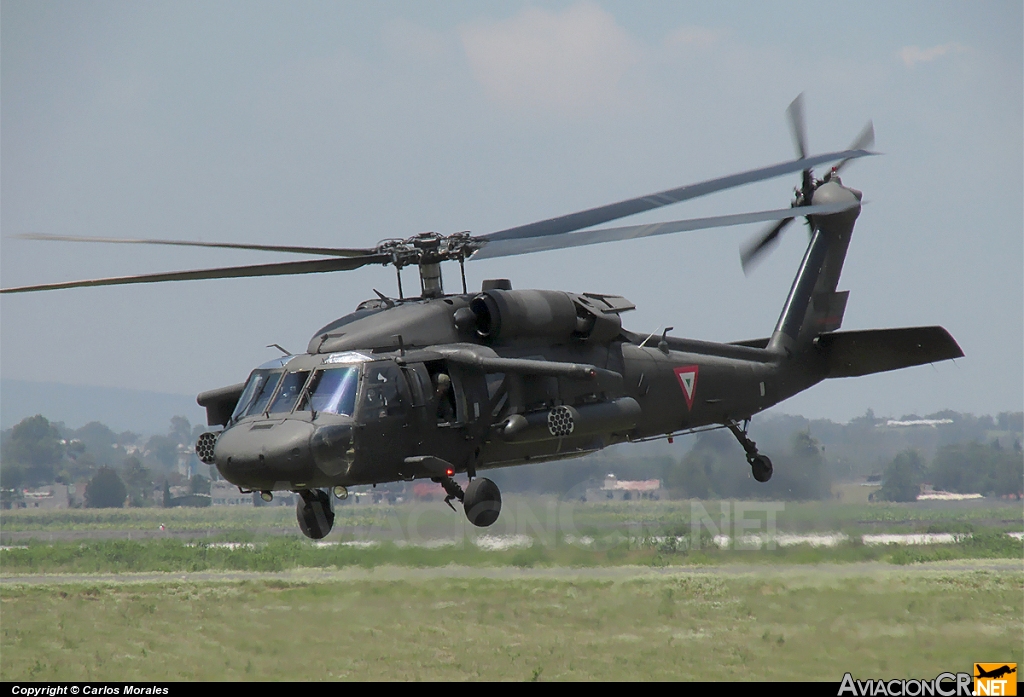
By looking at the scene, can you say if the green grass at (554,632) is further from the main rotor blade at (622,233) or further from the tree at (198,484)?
the tree at (198,484)

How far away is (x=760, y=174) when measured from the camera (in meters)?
14.3

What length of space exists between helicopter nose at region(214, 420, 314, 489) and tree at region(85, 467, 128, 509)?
166ft

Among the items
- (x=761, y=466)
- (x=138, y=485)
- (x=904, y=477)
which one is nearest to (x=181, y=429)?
(x=138, y=485)

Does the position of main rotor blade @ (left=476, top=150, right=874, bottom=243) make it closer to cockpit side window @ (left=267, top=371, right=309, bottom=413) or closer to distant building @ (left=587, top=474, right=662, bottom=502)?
cockpit side window @ (left=267, top=371, right=309, bottom=413)

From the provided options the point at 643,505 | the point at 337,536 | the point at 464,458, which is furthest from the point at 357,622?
the point at 643,505

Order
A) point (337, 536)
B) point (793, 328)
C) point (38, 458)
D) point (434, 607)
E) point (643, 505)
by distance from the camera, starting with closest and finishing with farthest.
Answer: point (793, 328) < point (434, 607) < point (337, 536) < point (643, 505) < point (38, 458)

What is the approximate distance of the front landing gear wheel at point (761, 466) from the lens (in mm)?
18391

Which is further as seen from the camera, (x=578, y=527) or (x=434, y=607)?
(x=578, y=527)

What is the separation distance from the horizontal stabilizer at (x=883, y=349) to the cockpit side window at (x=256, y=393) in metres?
9.70

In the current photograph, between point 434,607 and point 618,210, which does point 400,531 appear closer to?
point 434,607

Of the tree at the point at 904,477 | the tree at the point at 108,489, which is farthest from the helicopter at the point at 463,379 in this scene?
the tree at the point at 108,489

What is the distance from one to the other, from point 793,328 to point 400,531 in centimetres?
1056

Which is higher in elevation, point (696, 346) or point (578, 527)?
point (696, 346)

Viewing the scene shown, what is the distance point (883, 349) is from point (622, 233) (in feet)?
23.7
